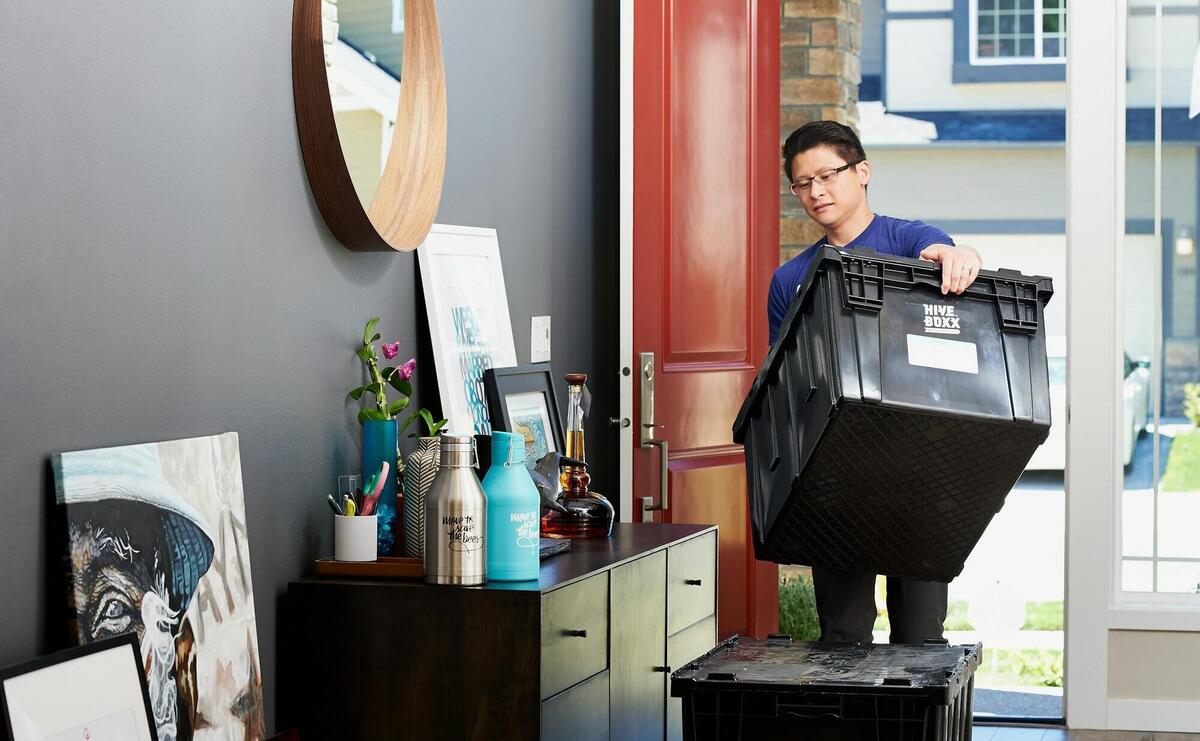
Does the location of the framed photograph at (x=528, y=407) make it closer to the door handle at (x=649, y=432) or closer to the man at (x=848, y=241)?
the man at (x=848, y=241)

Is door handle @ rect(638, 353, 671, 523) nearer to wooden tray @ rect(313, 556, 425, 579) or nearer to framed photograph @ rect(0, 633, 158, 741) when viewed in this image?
wooden tray @ rect(313, 556, 425, 579)

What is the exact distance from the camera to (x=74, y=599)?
1.50m

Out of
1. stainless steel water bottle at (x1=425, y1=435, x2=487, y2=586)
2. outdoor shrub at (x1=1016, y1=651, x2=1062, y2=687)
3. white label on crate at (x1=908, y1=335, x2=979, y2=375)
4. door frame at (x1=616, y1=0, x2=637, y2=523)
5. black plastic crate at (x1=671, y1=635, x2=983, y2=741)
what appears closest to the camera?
black plastic crate at (x1=671, y1=635, x2=983, y2=741)

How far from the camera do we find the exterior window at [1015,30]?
728 cm

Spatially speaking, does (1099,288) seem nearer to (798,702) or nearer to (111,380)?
(798,702)

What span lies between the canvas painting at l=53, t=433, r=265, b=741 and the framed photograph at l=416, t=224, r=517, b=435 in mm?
824

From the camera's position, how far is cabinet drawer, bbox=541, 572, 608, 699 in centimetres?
202

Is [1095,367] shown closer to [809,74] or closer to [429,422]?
[809,74]

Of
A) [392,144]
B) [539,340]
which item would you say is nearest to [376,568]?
[392,144]

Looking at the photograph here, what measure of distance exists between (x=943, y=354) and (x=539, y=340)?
4.67 feet

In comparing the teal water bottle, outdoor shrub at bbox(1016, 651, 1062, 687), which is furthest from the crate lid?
outdoor shrub at bbox(1016, 651, 1062, 687)

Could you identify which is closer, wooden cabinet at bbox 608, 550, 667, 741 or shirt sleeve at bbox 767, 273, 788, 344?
wooden cabinet at bbox 608, 550, 667, 741

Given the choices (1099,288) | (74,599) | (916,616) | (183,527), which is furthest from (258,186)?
(1099,288)

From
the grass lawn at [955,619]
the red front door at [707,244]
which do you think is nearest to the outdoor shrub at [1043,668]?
the grass lawn at [955,619]
